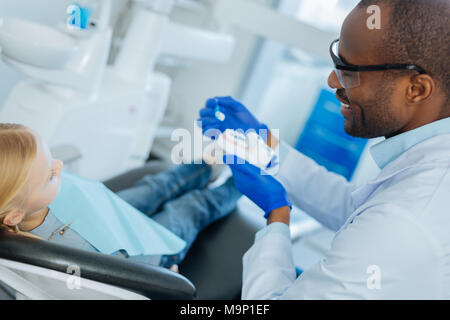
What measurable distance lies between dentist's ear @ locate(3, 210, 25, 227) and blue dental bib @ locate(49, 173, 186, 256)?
0.54 ft

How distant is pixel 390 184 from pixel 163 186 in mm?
886

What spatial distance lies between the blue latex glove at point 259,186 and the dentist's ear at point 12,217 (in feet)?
1.68

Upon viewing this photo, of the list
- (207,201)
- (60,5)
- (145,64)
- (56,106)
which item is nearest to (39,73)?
(56,106)

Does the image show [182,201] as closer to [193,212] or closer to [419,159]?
[193,212]

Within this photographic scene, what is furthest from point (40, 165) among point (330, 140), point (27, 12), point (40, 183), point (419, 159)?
point (330, 140)

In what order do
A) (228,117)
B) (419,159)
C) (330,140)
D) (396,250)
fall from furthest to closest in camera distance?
(330,140)
(228,117)
(419,159)
(396,250)

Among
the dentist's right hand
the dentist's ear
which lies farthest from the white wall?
the dentist's ear

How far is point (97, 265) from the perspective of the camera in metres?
0.72

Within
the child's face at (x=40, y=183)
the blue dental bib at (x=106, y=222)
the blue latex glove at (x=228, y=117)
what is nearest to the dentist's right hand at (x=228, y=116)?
the blue latex glove at (x=228, y=117)

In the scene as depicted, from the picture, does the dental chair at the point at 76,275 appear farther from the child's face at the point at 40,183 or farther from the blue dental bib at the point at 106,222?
the blue dental bib at the point at 106,222

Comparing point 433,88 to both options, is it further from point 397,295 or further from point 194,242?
point 194,242

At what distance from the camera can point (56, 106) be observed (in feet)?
4.51

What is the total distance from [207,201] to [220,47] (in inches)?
36.9

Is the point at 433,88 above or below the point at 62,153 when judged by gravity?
above
